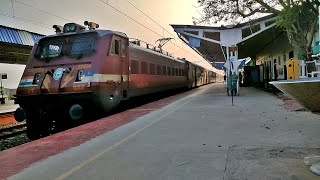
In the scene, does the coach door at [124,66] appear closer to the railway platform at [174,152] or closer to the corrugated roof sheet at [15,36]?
the railway platform at [174,152]

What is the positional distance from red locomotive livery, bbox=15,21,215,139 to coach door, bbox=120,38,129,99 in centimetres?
3

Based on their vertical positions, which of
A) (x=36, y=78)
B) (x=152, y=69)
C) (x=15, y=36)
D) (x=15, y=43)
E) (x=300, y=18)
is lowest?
(x=36, y=78)

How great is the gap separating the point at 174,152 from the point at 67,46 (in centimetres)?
684

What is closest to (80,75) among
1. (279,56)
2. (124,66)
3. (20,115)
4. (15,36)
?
(20,115)

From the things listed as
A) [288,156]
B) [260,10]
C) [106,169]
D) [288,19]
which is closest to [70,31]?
[288,19]

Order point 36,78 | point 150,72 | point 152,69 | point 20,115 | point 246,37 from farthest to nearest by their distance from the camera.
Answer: point 246,37 → point 152,69 → point 150,72 → point 36,78 → point 20,115

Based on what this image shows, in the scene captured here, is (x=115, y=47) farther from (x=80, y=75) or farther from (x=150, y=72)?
(x=150, y=72)

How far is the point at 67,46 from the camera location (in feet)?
38.0

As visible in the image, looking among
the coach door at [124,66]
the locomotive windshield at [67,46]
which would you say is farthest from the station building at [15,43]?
the coach door at [124,66]

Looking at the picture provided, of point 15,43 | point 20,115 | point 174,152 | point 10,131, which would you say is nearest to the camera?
point 174,152

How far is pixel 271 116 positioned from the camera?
10.6 m

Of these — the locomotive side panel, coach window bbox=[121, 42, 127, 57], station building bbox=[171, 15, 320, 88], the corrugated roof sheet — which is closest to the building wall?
station building bbox=[171, 15, 320, 88]

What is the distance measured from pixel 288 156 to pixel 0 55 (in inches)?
858

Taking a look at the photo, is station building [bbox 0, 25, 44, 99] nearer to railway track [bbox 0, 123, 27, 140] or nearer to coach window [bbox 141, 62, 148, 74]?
railway track [bbox 0, 123, 27, 140]
